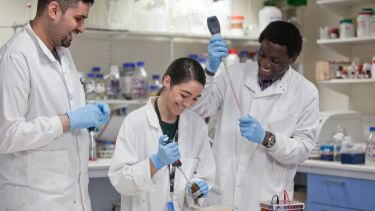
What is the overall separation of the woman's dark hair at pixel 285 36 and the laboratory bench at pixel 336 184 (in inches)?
37.9

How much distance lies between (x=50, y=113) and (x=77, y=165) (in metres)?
0.21

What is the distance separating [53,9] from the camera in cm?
169

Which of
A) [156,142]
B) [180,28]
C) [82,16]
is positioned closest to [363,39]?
[180,28]

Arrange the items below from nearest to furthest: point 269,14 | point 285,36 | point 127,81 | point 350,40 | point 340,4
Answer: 1. point 285,36
2. point 127,81
3. point 350,40
4. point 340,4
5. point 269,14

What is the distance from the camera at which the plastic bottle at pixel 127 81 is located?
11.5 ft

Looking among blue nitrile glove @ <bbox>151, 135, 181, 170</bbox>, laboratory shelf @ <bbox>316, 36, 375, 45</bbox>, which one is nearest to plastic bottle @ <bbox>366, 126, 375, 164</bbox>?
laboratory shelf @ <bbox>316, 36, 375, 45</bbox>

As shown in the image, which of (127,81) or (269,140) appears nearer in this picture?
(269,140)

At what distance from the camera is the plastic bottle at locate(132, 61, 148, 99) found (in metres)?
3.51

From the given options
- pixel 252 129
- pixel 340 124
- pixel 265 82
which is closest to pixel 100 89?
pixel 265 82

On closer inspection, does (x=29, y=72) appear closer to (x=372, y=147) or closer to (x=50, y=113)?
(x=50, y=113)

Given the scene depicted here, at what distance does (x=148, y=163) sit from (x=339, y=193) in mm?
1598

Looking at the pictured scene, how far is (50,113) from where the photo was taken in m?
1.72

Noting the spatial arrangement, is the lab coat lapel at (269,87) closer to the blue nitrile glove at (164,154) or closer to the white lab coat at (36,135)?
the blue nitrile glove at (164,154)

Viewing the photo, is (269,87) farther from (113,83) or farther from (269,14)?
(269,14)
